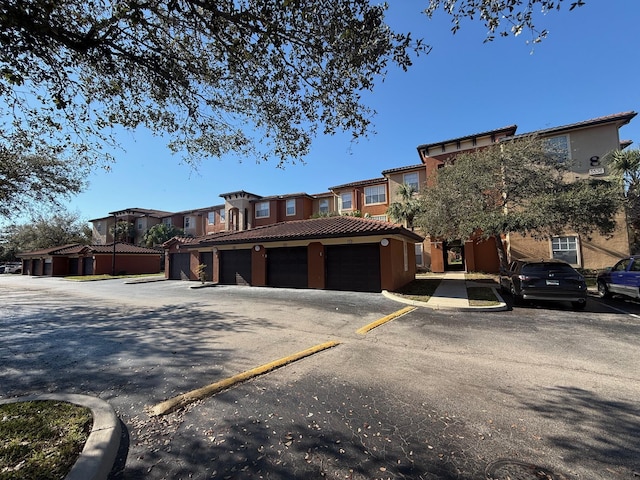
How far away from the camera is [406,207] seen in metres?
23.8

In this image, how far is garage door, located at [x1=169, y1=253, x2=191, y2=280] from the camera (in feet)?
87.6

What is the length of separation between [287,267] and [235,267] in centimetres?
455

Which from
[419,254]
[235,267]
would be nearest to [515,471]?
[235,267]

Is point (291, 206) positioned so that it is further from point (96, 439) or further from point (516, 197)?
point (96, 439)

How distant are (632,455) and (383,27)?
21.8ft

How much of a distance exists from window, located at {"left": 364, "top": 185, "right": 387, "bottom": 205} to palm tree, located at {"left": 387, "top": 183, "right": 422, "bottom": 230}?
2948mm

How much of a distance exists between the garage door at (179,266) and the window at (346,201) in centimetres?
1637

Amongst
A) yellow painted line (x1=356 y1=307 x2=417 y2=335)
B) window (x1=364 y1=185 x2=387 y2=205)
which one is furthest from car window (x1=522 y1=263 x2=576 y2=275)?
window (x1=364 y1=185 x2=387 y2=205)

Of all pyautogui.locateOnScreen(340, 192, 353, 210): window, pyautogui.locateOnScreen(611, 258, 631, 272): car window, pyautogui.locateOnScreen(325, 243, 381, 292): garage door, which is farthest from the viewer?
pyautogui.locateOnScreen(340, 192, 353, 210): window

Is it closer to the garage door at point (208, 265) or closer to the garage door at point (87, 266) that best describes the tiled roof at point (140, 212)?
the garage door at point (87, 266)

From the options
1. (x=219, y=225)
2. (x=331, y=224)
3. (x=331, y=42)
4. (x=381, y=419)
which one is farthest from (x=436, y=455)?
(x=219, y=225)

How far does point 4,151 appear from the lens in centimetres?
986

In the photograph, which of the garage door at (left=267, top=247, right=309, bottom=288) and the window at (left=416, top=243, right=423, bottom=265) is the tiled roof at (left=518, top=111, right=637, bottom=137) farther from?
the garage door at (left=267, top=247, right=309, bottom=288)

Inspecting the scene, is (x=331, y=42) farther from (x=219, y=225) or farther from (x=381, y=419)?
(x=219, y=225)
